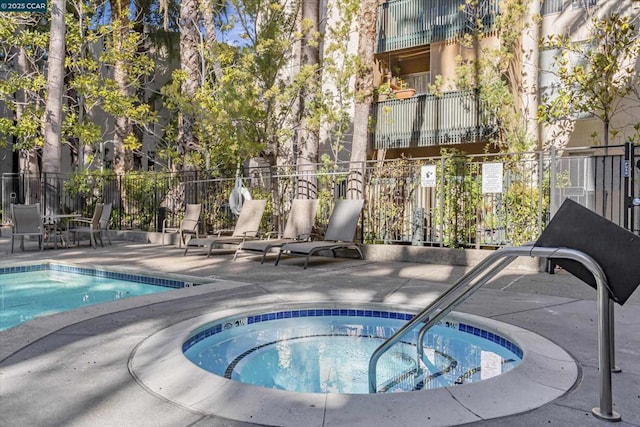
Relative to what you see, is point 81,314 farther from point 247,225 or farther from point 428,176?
point 428,176

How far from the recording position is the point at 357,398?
287 centimetres

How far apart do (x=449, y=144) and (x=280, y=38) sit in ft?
21.6

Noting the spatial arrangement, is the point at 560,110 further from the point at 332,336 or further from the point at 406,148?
the point at 332,336

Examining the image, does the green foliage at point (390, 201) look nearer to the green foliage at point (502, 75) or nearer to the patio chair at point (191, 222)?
the green foliage at point (502, 75)

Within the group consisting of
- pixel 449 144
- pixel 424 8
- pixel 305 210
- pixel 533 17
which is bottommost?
pixel 305 210

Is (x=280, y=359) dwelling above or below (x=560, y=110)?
below

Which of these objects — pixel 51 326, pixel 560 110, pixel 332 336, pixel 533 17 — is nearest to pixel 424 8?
pixel 533 17

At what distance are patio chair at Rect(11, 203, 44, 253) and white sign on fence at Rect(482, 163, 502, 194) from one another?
9.64 m

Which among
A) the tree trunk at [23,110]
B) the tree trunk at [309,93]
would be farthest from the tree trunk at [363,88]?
the tree trunk at [23,110]

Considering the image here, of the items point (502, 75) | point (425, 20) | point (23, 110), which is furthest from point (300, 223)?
point (23, 110)

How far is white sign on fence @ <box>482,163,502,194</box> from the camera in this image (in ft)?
30.1

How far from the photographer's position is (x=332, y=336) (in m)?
5.00

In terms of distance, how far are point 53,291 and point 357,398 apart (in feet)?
21.4

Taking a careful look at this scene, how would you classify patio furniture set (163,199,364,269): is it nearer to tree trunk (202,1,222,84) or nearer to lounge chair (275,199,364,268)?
lounge chair (275,199,364,268)
